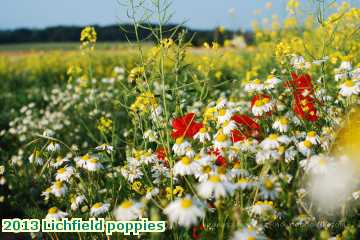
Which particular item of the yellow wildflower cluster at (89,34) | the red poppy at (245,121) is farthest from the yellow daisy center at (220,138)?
the yellow wildflower cluster at (89,34)

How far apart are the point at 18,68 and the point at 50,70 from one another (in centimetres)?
87

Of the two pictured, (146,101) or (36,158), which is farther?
(146,101)

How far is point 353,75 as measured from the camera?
7.98 feet

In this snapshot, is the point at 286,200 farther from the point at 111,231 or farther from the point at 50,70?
the point at 50,70

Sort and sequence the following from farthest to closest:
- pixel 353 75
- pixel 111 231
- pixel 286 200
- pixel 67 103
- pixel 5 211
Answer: pixel 67 103
pixel 5 211
pixel 353 75
pixel 111 231
pixel 286 200

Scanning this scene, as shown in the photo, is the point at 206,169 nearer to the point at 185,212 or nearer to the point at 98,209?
the point at 185,212

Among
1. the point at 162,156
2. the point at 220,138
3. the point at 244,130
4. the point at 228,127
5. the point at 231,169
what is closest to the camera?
the point at 231,169

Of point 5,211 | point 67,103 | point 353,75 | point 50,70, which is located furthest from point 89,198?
point 50,70

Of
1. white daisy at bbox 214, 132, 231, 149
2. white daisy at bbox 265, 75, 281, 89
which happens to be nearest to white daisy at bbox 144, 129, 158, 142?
white daisy at bbox 214, 132, 231, 149

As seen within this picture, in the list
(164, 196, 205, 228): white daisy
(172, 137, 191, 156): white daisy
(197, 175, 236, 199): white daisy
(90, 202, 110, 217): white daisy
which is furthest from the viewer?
(172, 137, 191, 156): white daisy

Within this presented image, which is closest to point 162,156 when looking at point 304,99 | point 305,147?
point 305,147

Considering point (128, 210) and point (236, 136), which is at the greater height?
point (236, 136)

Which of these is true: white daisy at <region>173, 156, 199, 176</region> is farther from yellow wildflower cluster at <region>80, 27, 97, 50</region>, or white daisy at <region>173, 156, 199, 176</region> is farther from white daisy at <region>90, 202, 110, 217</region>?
yellow wildflower cluster at <region>80, 27, 97, 50</region>

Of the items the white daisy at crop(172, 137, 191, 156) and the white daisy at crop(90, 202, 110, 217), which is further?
the white daisy at crop(172, 137, 191, 156)
